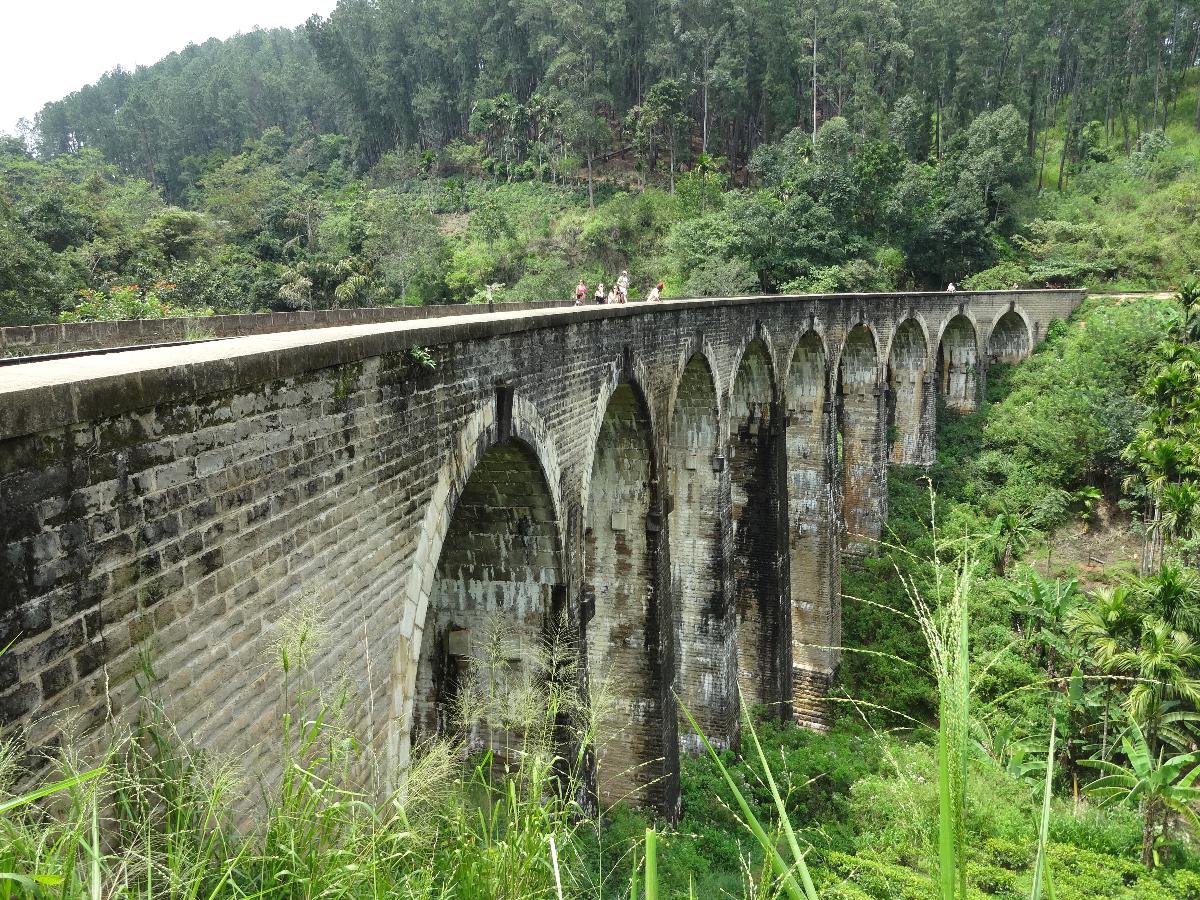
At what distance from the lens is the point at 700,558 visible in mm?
12367

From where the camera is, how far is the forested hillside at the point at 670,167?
98.8 ft

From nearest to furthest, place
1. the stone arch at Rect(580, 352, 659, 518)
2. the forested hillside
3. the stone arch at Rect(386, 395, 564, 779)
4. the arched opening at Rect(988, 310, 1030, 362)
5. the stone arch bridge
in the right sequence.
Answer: the stone arch bridge
the stone arch at Rect(386, 395, 564, 779)
the stone arch at Rect(580, 352, 659, 518)
the arched opening at Rect(988, 310, 1030, 362)
the forested hillside

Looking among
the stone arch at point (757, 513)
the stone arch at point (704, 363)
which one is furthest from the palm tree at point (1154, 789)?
the stone arch at point (704, 363)

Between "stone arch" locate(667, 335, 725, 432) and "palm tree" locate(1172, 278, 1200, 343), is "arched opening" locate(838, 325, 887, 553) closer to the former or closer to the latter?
"stone arch" locate(667, 335, 725, 432)

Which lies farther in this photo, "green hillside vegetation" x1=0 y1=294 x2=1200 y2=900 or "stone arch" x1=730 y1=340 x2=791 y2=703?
"stone arch" x1=730 y1=340 x2=791 y2=703

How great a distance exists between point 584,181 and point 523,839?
4482 cm

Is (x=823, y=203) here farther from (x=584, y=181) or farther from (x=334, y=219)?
(x=334, y=219)

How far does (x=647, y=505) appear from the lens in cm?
1017

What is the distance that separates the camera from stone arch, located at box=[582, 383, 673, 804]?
33.3ft

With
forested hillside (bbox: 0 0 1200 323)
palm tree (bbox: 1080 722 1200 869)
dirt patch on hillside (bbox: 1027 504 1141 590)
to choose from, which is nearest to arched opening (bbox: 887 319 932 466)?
dirt patch on hillside (bbox: 1027 504 1141 590)

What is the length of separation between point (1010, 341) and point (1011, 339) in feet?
0.30

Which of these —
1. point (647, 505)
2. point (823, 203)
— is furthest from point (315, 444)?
point (823, 203)

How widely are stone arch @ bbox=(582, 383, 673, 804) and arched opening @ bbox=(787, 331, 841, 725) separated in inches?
270

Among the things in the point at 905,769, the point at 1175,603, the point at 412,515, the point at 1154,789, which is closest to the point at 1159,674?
the point at 1175,603
